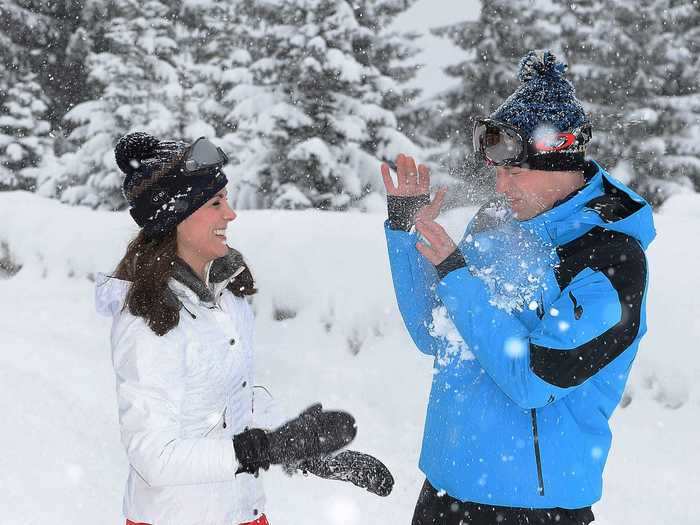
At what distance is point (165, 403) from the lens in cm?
206

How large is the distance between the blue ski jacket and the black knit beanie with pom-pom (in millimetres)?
944

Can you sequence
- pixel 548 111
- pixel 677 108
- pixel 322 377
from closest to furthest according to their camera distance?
pixel 548 111 → pixel 322 377 → pixel 677 108

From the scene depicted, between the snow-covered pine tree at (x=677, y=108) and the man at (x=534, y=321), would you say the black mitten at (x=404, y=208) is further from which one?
the snow-covered pine tree at (x=677, y=108)

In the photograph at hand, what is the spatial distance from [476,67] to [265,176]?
628 cm

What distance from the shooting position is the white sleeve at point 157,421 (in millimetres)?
1985

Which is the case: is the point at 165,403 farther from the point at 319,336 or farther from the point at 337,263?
the point at 337,263

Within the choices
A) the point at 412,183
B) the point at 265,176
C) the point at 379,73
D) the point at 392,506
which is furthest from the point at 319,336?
the point at 379,73

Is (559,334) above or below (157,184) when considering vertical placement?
below

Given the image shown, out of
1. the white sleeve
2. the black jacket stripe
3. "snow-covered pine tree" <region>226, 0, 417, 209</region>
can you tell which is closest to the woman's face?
the white sleeve

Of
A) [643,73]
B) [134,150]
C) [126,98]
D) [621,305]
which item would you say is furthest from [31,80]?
[621,305]

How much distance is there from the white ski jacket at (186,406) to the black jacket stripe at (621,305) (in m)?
1.02

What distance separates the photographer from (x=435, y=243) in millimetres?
2320

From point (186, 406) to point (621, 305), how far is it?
4.76ft

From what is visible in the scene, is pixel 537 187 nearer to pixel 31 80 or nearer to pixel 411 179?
pixel 411 179
